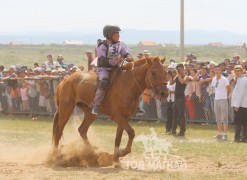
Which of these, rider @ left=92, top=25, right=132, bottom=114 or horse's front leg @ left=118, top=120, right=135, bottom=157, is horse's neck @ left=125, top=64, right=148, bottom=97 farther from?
horse's front leg @ left=118, top=120, right=135, bottom=157

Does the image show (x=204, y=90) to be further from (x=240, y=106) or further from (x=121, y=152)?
(x=121, y=152)

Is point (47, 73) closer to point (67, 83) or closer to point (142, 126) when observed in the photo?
point (142, 126)

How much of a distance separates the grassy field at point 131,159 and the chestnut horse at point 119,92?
55cm

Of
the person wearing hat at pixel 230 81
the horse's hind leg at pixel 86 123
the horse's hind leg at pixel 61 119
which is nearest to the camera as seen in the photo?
the horse's hind leg at pixel 61 119

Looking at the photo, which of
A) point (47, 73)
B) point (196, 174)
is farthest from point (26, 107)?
point (196, 174)

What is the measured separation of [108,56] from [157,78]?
4.19 ft

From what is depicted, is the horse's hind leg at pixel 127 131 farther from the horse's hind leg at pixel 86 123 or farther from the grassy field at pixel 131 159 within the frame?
the horse's hind leg at pixel 86 123

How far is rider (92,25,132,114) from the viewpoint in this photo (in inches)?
497

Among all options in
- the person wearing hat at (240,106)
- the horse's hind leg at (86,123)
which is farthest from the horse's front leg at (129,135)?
the person wearing hat at (240,106)

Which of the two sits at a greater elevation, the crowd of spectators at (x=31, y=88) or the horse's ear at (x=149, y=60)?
the horse's ear at (x=149, y=60)

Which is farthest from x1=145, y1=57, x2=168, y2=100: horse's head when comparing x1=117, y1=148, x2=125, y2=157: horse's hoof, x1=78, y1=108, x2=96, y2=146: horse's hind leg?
x1=78, y1=108, x2=96, y2=146: horse's hind leg

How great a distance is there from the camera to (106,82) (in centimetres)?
1266

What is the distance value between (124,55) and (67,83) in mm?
1878

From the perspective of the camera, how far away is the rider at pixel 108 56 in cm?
1262
